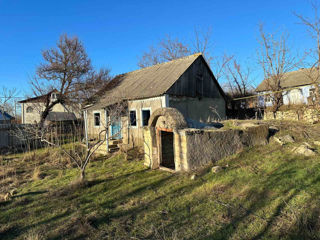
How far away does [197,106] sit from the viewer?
1439cm

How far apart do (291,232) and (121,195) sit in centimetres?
402

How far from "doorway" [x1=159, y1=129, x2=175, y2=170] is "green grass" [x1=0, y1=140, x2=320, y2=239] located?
0.83 metres

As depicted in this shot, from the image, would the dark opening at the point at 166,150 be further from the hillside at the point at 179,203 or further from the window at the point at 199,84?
the window at the point at 199,84

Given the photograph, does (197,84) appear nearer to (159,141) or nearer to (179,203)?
(159,141)

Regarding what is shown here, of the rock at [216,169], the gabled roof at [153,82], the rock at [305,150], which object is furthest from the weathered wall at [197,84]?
the rock at [305,150]

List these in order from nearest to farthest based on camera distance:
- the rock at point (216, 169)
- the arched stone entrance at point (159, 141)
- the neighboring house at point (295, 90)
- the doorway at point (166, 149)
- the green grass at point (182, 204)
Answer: the green grass at point (182, 204)
the rock at point (216, 169)
the arched stone entrance at point (159, 141)
the doorway at point (166, 149)
the neighboring house at point (295, 90)

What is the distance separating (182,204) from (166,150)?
146 inches

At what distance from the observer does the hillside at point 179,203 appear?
3.63 m

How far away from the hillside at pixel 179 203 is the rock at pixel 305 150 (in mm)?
210

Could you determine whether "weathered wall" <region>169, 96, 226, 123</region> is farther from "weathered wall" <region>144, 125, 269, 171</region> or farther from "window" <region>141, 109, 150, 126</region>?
"weathered wall" <region>144, 125, 269, 171</region>

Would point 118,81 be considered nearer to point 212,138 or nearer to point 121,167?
point 121,167

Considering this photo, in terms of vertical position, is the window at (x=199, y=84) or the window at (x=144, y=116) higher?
the window at (x=199, y=84)

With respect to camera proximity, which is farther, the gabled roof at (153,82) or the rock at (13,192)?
the gabled roof at (153,82)

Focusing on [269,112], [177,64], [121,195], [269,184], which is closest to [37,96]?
[177,64]
